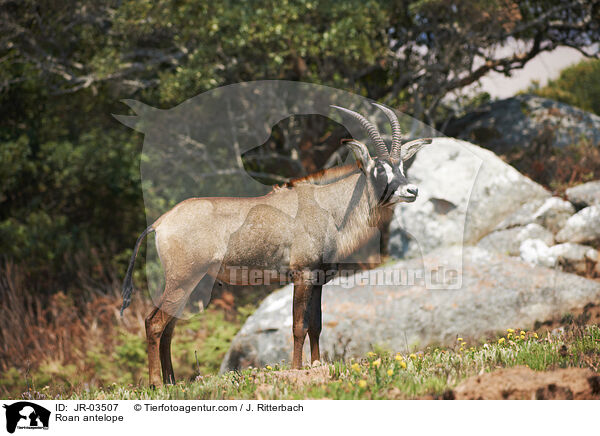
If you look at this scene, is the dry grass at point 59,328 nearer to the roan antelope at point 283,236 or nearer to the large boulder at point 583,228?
the roan antelope at point 283,236

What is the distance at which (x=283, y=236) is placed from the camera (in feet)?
18.0

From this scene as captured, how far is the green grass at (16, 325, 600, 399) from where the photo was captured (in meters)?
4.70

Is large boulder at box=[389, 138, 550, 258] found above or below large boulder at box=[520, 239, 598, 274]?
above

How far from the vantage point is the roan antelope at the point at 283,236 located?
5375 mm

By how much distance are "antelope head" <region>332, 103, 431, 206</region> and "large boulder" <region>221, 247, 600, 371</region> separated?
271 centimetres

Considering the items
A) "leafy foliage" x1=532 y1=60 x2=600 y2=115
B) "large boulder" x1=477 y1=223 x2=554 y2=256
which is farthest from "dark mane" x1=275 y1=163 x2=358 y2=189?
"leafy foliage" x1=532 y1=60 x2=600 y2=115

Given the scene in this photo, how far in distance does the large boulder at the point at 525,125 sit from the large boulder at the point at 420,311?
5.60 m

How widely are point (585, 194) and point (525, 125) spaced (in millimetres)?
3393

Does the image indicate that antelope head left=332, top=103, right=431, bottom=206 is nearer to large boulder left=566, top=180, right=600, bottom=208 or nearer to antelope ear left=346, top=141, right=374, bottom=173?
antelope ear left=346, top=141, right=374, bottom=173

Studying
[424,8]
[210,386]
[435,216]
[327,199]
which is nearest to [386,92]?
[424,8]

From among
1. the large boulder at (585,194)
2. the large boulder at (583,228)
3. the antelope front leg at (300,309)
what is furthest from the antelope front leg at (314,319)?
the large boulder at (585,194)
